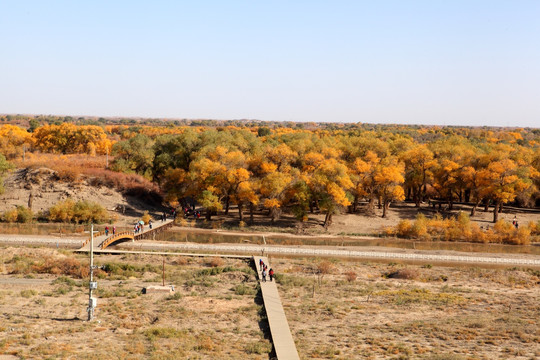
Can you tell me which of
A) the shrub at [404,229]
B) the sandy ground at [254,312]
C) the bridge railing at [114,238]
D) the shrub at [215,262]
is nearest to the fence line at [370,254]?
the sandy ground at [254,312]

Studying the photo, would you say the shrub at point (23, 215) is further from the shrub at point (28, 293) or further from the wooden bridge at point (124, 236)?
the shrub at point (28, 293)

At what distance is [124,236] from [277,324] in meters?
30.3

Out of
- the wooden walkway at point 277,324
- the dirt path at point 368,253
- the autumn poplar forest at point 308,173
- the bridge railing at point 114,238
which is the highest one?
the autumn poplar forest at point 308,173

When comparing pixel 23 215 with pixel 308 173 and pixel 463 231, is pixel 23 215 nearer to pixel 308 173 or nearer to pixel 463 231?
pixel 308 173

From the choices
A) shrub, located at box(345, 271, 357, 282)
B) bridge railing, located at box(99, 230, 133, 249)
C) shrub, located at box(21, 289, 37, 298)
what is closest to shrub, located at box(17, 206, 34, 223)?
bridge railing, located at box(99, 230, 133, 249)

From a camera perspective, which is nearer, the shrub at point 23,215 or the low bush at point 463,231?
the low bush at point 463,231

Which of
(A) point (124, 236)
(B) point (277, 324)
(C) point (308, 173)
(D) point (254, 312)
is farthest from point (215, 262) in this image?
(C) point (308, 173)

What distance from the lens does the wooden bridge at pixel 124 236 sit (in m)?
51.6

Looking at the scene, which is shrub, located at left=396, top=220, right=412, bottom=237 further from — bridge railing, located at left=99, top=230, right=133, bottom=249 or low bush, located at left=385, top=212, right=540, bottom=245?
bridge railing, located at left=99, top=230, right=133, bottom=249

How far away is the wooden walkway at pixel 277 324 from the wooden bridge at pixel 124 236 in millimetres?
19561

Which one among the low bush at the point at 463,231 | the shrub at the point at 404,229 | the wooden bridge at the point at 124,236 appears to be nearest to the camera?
the wooden bridge at the point at 124,236

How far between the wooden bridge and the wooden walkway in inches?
770

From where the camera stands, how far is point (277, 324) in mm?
29969

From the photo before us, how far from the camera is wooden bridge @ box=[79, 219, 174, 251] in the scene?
51625mm
